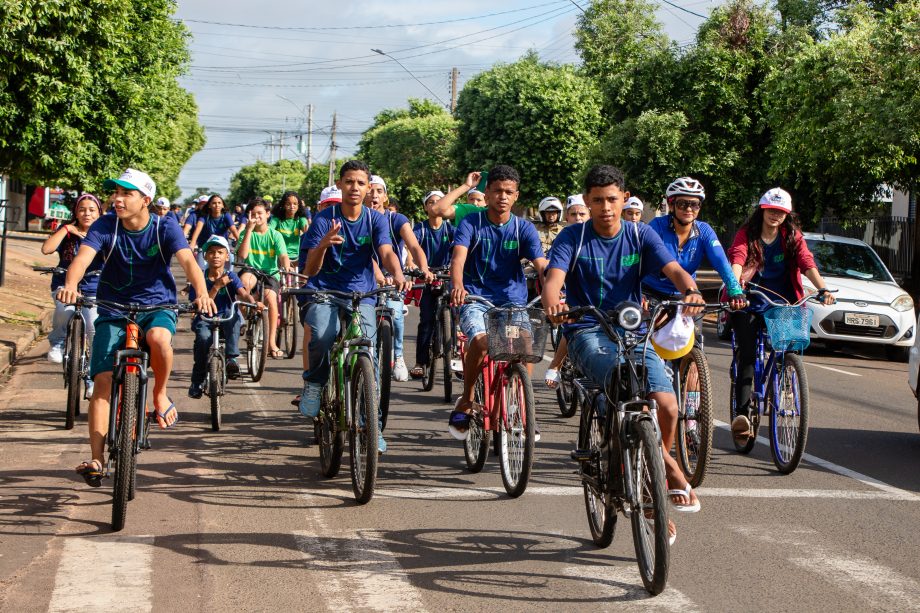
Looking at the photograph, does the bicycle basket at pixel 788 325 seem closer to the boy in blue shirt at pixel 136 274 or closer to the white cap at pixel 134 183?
the boy in blue shirt at pixel 136 274

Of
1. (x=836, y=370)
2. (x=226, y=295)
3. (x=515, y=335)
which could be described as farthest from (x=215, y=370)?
(x=836, y=370)

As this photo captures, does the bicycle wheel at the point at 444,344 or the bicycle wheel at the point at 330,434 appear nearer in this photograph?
the bicycle wheel at the point at 330,434

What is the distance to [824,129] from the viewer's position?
71.2ft

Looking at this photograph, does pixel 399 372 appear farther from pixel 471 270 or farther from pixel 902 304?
pixel 902 304

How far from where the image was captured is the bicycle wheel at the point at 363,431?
7004 millimetres

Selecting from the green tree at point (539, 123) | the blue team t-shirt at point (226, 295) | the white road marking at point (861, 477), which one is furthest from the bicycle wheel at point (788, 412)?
the green tree at point (539, 123)

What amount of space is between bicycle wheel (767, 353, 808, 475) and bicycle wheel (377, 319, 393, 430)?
274cm

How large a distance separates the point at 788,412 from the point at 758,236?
1356 millimetres

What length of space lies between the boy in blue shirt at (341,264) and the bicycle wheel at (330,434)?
0.14 meters

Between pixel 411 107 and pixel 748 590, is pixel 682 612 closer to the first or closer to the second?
pixel 748 590

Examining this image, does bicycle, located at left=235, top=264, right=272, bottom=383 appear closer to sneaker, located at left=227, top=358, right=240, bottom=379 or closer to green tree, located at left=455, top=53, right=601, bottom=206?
sneaker, located at left=227, top=358, right=240, bottom=379

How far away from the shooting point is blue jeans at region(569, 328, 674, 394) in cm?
597

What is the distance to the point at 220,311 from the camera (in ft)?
38.4

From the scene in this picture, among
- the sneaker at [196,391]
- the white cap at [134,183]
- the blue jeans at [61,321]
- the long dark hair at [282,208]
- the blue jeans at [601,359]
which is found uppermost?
the long dark hair at [282,208]
